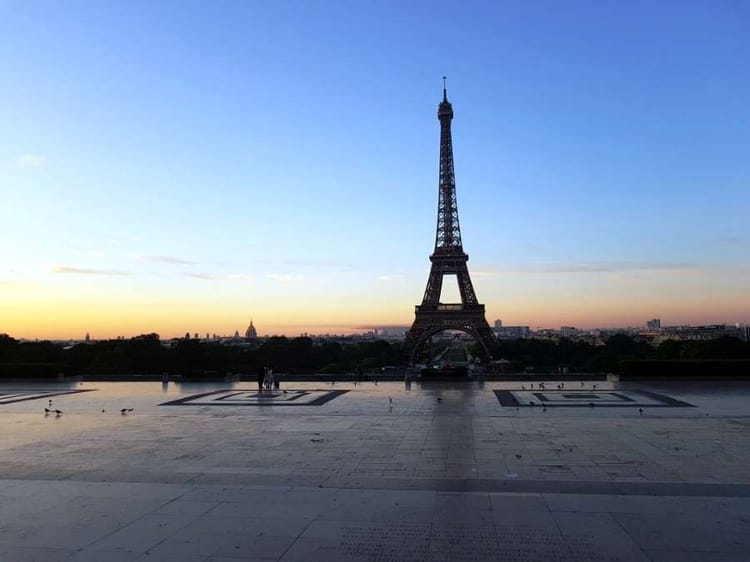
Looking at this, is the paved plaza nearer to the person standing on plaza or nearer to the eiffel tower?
the person standing on plaza

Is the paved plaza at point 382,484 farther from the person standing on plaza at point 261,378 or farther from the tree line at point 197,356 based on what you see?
the tree line at point 197,356

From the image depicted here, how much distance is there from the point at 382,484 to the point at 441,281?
7184cm

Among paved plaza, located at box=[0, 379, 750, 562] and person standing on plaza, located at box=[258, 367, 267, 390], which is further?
person standing on plaza, located at box=[258, 367, 267, 390]

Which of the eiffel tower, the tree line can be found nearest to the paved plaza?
the tree line

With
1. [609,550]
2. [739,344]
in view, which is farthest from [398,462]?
[739,344]

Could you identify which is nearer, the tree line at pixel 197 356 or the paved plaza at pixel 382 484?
the paved plaza at pixel 382 484

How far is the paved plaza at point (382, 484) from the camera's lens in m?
6.41

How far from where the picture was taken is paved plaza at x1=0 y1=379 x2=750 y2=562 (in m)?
6.41

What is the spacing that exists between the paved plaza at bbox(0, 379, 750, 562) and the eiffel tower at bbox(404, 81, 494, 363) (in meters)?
57.7

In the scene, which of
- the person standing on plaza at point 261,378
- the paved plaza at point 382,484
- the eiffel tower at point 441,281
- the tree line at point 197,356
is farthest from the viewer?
the eiffel tower at point 441,281

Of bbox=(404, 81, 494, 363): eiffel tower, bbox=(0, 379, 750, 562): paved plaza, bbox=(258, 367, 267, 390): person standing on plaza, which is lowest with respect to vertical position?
bbox=(0, 379, 750, 562): paved plaza

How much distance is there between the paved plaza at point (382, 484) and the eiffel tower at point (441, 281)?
57.7m

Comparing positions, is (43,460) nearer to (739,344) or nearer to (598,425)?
(598,425)

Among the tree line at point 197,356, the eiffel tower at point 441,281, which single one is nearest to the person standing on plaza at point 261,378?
the tree line at point 197,356
